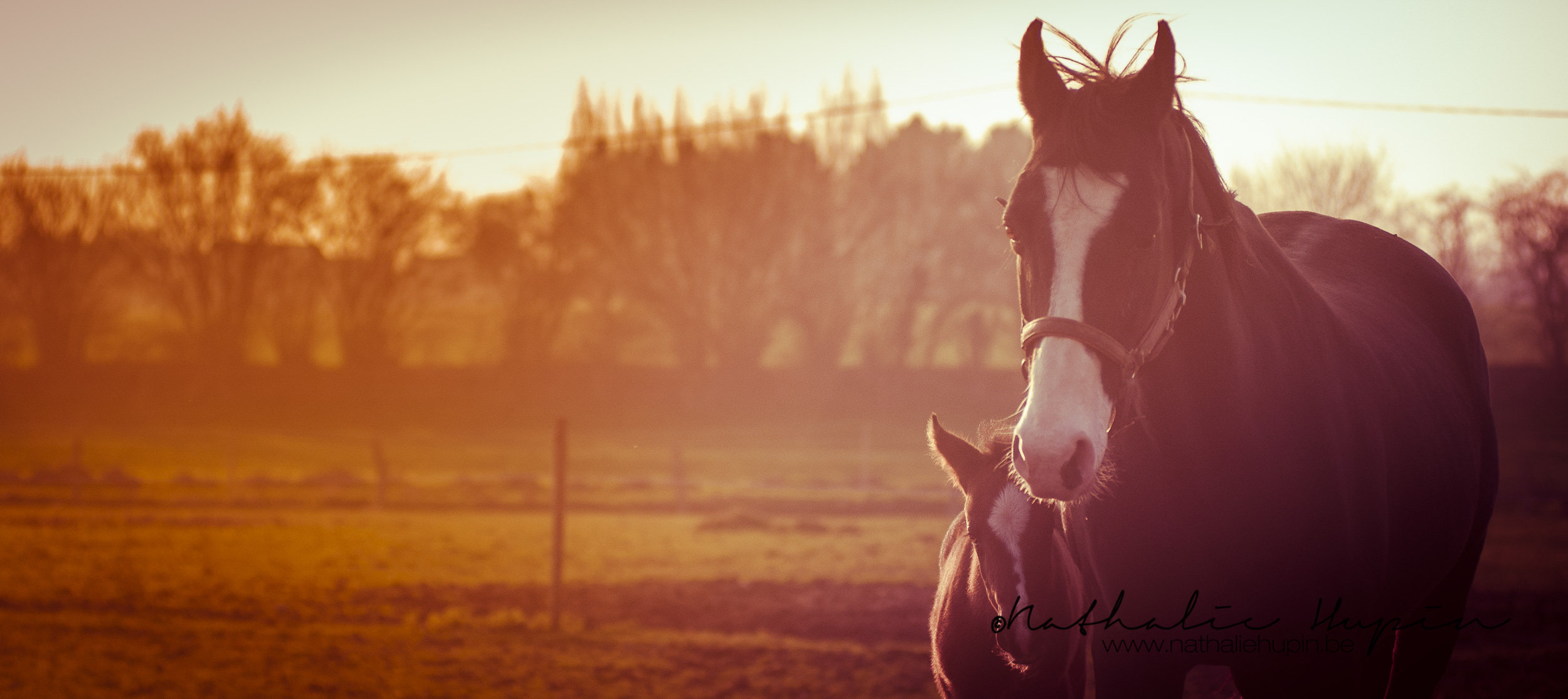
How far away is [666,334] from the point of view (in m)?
31.6

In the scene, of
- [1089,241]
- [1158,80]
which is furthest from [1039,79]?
[1089,241]

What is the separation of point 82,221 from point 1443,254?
36.6 metres

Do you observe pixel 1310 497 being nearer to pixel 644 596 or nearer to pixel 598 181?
pixel 644 596

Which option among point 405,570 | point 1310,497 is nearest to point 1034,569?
point 1310,497

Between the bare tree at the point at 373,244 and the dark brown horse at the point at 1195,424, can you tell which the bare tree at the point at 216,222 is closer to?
the bare tree at the point at 373,244

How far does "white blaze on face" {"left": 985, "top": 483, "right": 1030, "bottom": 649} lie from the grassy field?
10.2 ft

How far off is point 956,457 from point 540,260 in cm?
2890

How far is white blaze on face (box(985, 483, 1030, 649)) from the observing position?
9.84 feet

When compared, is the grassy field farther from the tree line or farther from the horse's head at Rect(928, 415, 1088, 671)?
the tree line

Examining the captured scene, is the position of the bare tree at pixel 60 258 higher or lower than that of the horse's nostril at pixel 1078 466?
higher

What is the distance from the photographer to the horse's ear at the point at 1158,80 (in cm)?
180

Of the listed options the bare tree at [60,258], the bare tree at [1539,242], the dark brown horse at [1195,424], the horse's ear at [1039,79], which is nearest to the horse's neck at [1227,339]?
the dark brown horse at [1195,424]

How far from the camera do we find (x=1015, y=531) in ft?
9.88

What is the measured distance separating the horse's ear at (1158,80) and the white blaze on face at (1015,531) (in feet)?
4.95
